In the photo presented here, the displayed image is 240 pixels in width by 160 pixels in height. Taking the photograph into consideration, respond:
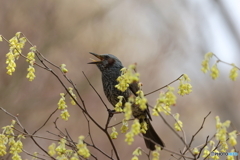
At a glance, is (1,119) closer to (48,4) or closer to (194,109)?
(48,4)

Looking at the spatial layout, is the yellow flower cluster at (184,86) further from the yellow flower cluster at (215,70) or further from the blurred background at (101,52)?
the blurred background at (101,52)

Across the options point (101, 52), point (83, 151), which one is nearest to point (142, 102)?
point (83, 151)

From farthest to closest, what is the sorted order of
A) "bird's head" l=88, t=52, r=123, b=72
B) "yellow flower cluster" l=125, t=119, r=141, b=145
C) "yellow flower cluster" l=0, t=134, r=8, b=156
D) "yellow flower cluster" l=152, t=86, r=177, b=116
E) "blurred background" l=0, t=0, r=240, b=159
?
"blurred background" l=0, t=0, r=240, b=159, "bird's head" l=88, t=52, r=123, b=72, "yellow flower cluster" l=0, t=134, r=8, b=156, "yellow flower cluster" l=152, t=86, r=177, b=116, "yellow flower cluster" l=125, t=119, r=141, b=145

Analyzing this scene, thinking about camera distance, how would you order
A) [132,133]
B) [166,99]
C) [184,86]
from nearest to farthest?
[132,133]
[166,99]
[184,86]

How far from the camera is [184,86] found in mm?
2197

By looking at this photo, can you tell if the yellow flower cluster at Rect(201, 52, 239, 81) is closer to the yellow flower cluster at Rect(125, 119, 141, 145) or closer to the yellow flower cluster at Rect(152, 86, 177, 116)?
the yellow flower cluster at Rect(152, 86, 177, 116)

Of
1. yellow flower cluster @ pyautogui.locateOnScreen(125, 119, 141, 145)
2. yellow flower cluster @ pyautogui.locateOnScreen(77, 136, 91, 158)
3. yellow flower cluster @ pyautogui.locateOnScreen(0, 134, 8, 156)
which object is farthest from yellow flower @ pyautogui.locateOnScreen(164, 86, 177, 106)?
yellow flower cluster @ pyautogui.locateOnScreen(0, 134, 8, 156)

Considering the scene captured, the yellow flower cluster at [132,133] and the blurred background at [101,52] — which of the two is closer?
the yellow flower cluster at [132,133]

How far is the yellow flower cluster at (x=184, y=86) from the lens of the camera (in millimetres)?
2199

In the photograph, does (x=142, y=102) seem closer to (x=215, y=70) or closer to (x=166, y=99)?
(x=166, y=99)

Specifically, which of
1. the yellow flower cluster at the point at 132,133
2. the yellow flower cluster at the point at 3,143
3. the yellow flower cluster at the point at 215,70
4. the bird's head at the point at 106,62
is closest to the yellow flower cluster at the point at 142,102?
the yellow flower cluster at the point at 132,133

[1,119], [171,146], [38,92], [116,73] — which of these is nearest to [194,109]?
[171,146]

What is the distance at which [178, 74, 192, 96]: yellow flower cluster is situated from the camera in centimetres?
220

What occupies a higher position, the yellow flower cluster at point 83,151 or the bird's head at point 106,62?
the bird's head at point 106,62
